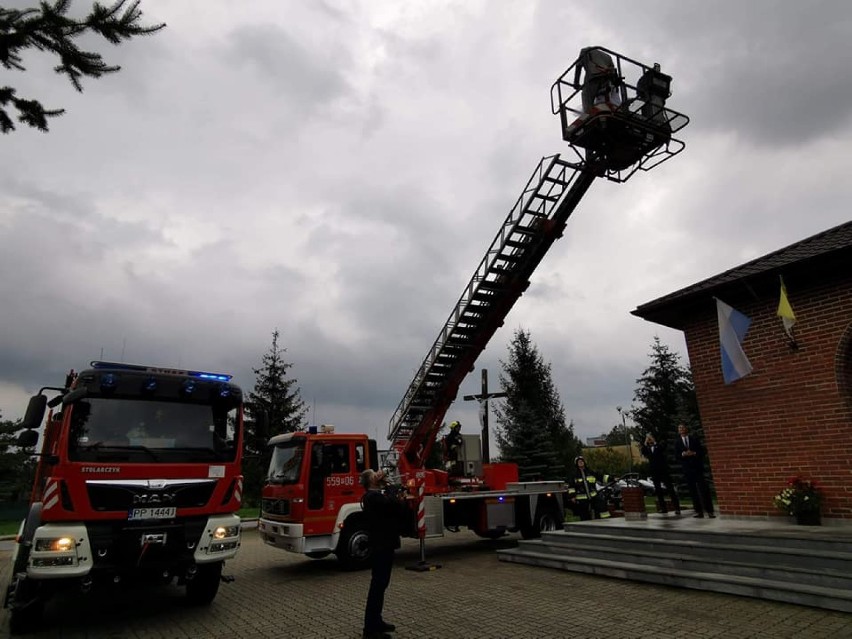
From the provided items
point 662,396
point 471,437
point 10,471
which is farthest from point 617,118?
point 10,471

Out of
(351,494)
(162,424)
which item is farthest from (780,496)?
(162,424)

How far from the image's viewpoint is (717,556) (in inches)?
275

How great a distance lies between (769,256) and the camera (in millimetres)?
9203

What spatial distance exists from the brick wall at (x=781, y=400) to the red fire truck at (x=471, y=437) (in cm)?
370

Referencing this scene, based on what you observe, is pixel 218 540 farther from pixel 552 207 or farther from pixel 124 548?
pixel 552 207

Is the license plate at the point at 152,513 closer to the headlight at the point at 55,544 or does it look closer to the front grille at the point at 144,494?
the front grille at the point at 144,494

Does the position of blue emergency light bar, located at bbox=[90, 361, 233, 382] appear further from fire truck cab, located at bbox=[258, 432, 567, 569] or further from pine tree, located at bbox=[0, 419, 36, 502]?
pine tree, located at bbox=[0, 419, 36, 502]

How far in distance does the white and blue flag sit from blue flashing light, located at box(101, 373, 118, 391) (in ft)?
30.4

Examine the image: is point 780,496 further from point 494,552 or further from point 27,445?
point 27,445

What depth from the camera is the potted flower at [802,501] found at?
24.5ft

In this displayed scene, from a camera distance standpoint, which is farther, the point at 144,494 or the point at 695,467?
the point at 695,467

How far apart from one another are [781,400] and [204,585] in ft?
30.8

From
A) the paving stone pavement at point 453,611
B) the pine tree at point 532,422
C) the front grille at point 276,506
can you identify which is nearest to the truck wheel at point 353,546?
the paving stone pavement at point 453,611

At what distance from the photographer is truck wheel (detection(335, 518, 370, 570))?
9.31 m
